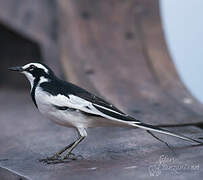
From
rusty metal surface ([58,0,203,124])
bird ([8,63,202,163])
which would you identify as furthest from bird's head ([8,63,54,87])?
rusty metal surface ([58,0,203,124])

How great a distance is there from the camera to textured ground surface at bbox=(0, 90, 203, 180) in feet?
10.8

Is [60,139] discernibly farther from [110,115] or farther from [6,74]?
[6,74]

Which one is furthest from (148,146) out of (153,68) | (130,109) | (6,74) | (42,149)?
(6,74)

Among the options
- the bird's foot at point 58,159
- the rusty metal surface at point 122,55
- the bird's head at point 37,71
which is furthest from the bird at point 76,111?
the rusty metal surface at point 122,55

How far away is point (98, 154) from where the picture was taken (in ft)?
12.6

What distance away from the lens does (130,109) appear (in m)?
5.30

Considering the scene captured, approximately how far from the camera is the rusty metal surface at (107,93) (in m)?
3.59

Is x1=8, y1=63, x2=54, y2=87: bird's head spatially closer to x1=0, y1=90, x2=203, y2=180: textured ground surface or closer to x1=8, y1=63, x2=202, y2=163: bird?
x1=8, y1=63, x2=202, y2=163: bird

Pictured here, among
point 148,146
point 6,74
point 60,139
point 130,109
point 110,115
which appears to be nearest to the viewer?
point 110,115

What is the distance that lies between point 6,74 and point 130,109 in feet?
8.76

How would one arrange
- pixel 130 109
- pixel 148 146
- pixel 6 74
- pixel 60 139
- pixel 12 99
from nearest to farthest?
pixel 148 146 → pixel 60 139 → pixel 130 109 → pixel 12 99 → pixel 6 74

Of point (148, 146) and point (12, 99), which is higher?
point (12, 99)

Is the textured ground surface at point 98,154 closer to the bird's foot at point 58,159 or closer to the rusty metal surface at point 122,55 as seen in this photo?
the bird's foot at point 58,159

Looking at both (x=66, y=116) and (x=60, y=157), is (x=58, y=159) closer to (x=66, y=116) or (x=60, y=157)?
(x=60, y=157)
